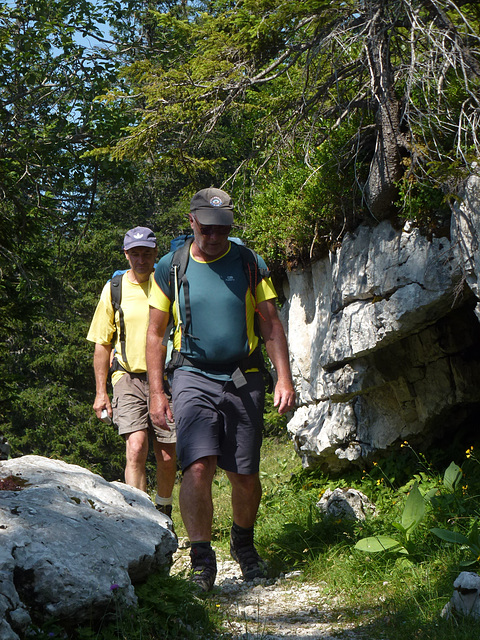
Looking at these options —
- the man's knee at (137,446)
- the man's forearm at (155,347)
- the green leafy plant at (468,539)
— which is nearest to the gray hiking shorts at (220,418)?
the man's forearm at (155,347)

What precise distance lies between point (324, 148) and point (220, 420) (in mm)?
3430

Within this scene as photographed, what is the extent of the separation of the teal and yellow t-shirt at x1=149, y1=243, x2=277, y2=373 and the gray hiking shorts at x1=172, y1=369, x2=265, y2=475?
0.16 meters

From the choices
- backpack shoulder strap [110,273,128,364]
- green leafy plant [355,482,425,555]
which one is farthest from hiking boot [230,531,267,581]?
backpack shoulder strap [110,273,128,364]

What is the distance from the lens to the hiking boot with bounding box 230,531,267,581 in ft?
15.5

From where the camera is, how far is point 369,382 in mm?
6520

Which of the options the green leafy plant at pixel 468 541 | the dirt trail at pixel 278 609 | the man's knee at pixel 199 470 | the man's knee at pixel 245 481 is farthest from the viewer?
the man's knee at pixel 245 481

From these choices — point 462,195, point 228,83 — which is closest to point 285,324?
point 228,83

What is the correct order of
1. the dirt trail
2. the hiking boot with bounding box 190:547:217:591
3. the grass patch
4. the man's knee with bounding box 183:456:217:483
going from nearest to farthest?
1. the grass patch
2. the dirt trail
3. the hiking boot with bounding box 190:547:217:591
4. the man's knee with bounding box 183:456:217:483

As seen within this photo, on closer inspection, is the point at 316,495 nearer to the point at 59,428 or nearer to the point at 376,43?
the point at 376,43

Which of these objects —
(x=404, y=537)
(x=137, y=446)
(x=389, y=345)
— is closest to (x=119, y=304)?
(x=137, y=446)

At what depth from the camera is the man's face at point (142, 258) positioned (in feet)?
18.8

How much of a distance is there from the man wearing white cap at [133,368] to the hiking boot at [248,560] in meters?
1.14

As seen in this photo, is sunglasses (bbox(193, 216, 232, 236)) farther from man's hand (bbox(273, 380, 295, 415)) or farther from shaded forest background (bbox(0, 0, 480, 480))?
shaded forest background (bbox(0, 0, 480, 480))

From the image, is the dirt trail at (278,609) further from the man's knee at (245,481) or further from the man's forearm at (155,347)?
the man's forearm at (155,347)
